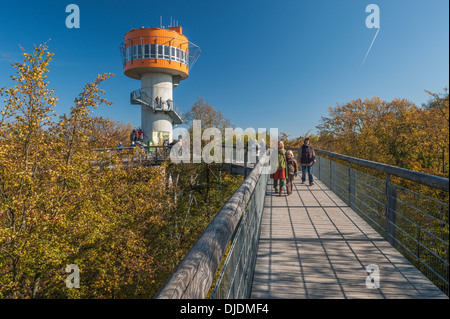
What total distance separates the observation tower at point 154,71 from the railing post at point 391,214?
33.7 m

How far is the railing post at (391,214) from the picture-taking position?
4.43 meters

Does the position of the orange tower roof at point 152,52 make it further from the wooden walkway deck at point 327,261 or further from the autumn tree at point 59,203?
the wooden walkway deck at point 327,261

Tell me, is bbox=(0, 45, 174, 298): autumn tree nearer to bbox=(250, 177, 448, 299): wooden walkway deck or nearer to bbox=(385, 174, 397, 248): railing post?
bbox=(250, 177, 448, 299): wooden walkway deck

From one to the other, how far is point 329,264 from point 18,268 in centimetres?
1031

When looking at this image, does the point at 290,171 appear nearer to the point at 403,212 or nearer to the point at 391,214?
the point at 403,212

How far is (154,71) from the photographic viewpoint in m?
37.8

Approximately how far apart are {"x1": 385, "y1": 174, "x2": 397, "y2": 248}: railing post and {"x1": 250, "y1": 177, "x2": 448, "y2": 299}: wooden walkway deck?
0.12 meters

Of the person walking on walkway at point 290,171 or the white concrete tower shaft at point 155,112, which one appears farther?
the white concrete tower shaft at point 155,112

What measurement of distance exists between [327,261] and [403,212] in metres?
1.96

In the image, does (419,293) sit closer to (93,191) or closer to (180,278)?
(180,278)

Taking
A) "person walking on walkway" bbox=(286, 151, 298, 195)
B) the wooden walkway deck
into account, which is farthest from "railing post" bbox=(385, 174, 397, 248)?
"person walking on walkway" bbox=(286, 151, 298, 195)

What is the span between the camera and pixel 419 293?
3.15 m

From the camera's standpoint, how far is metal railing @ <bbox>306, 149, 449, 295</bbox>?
3.53 metres

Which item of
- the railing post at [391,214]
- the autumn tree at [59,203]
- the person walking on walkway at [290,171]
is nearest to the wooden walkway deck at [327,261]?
the railing post at [391,214]
